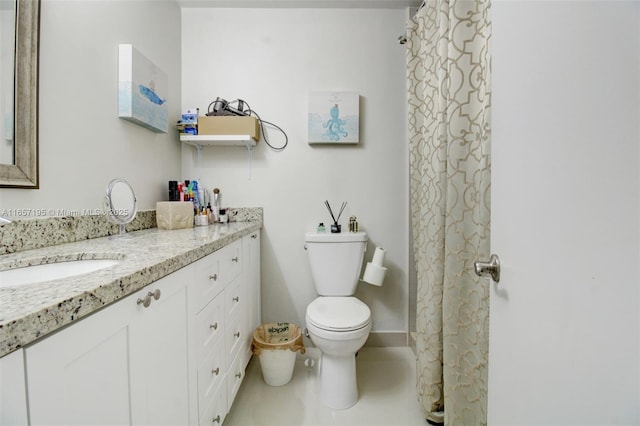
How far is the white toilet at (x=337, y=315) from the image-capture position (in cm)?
126

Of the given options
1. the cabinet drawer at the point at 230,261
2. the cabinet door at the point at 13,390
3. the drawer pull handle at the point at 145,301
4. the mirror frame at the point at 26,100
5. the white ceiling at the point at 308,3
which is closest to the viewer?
the cabinet door at the point at 13,390

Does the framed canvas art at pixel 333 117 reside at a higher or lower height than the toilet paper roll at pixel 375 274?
higher

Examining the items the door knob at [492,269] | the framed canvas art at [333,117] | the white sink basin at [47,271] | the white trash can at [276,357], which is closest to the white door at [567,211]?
the door knob at [492,269]

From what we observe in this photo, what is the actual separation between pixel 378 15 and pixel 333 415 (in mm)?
2424

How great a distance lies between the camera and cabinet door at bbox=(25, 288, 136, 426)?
14.7 inches

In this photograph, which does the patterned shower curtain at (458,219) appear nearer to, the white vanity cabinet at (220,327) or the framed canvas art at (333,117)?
the framed canvas art at (333,117)

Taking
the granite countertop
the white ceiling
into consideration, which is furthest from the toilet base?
the white ceiling

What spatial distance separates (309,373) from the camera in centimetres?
160

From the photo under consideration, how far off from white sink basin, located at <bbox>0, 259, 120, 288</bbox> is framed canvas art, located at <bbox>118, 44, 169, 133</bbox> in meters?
0.80

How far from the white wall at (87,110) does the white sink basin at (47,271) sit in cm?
26

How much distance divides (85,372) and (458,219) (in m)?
1.15

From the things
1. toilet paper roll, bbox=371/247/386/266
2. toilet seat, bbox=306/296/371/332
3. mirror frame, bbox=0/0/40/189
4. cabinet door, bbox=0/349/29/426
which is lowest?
toilet seat, bbox=306/296/371/332

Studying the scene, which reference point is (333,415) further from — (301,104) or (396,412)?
(301,104)

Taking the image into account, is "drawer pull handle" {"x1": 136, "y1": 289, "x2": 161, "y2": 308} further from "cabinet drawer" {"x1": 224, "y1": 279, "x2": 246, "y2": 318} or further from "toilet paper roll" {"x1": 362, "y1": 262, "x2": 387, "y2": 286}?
"toilet paper roll" {"x1": 362, "y1": 262, "x2": 387, "y2": 286}
